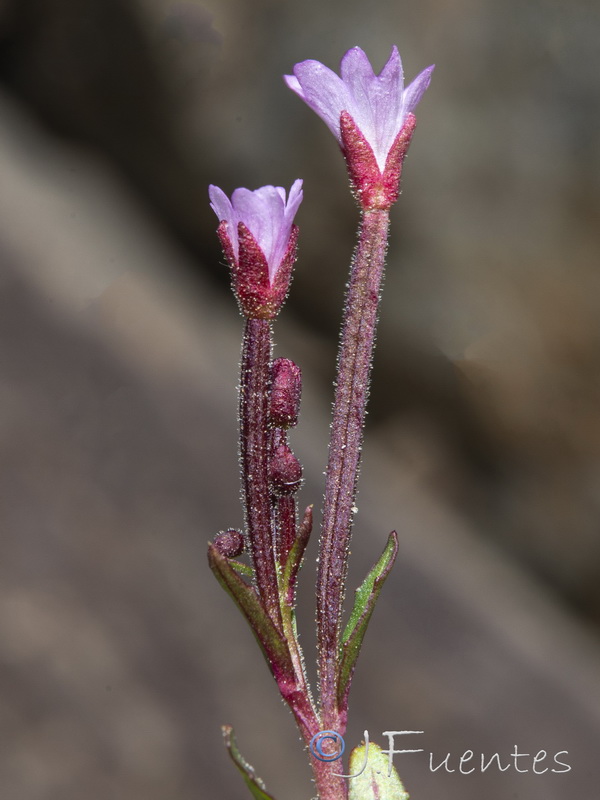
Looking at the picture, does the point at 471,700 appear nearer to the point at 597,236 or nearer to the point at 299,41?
the point at 597,236

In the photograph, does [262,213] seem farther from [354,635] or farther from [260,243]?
[354,635]

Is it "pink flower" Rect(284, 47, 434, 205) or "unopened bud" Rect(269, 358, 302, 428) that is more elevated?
"pink flower" Rect(284, 47, 434, 205)

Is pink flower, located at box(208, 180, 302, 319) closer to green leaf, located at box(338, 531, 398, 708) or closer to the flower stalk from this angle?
the flower stalk

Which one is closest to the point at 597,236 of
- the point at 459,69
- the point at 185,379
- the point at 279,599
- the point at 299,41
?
the point at 459,69

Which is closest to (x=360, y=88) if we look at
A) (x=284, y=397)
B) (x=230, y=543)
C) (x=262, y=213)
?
(x=262, y=213)

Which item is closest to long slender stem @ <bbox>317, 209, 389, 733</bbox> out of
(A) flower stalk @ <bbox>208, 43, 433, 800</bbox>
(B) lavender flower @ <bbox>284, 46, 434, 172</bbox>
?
(A) flower stalk @ <bbox>208, 43, 433, 800</bbox>
